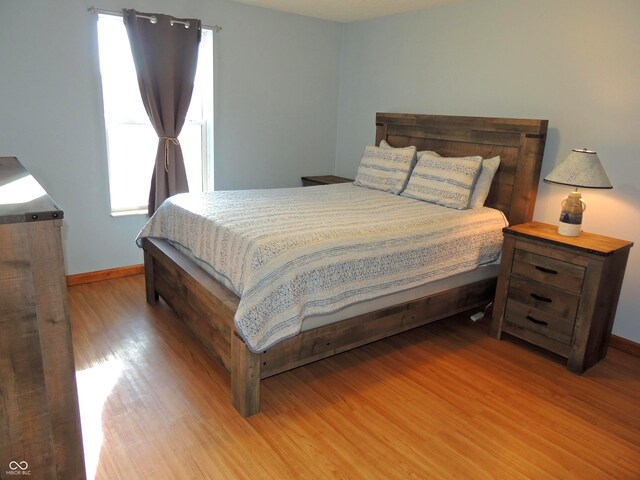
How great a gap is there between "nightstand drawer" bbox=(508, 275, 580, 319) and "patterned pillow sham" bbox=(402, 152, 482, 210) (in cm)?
63

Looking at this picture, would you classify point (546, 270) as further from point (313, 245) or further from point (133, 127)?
point (133, 127)

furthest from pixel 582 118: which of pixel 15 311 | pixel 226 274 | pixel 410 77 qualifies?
pixel 15 311

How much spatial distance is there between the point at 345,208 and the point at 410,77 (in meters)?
1.71

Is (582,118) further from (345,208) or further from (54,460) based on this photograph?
(54,460)

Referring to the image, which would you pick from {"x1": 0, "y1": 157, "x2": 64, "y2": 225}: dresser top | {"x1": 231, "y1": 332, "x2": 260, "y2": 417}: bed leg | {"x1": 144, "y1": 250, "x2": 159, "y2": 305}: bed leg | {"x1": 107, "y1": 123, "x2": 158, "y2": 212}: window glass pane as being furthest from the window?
{"x1": 231, "y1": 332, "x2": 260, "y2": 417}: bed leg

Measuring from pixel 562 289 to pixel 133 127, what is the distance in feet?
10.9

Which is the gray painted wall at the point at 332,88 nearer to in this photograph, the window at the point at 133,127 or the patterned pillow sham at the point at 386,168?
the window at the point at 133,127

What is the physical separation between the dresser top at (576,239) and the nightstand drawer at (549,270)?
113mm

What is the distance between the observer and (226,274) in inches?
90.0

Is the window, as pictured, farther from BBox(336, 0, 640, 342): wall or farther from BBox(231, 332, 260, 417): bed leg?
BBox(231, 332, 260, 417): bed leg

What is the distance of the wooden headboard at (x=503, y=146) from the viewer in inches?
120

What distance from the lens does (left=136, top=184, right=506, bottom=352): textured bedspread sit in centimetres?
202

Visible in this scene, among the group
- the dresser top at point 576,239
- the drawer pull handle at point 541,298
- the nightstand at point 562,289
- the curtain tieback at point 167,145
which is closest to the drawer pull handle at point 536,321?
the nightstand at point 562,289
